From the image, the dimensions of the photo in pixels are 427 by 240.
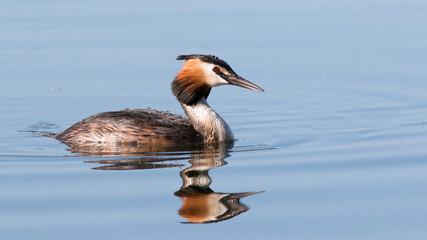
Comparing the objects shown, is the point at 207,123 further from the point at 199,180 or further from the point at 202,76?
the point at 199,180

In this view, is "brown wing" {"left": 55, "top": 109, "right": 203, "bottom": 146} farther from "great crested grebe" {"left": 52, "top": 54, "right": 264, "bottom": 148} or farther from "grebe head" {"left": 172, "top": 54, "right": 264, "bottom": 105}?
"grebe head" {"left": 172, "top": 54, "right": 264, "bottom": 105}

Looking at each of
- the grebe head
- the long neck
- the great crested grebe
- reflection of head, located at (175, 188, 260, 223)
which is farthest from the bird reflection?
the grebe head

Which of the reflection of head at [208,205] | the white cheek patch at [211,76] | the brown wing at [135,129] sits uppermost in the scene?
the white cheek patch at [211,76]

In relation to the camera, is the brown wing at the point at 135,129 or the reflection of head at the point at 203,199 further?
the brown wing at the point at 135,129

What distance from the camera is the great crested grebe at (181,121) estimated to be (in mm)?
→ 12805

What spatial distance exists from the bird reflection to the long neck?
16 cm

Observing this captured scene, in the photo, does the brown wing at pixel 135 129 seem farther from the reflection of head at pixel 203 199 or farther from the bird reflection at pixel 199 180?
the reflection of head at pixel 203 199

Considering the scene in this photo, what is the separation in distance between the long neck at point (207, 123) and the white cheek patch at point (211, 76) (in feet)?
1.44

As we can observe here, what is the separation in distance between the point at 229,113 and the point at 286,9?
8.14 metres

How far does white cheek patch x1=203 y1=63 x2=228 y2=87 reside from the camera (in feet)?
42.3

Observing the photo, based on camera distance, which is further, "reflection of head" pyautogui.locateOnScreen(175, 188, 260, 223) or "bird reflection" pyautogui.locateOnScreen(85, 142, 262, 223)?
"bird reflection" pyautogui.locateOnScreen(85, 142, 262, 223)

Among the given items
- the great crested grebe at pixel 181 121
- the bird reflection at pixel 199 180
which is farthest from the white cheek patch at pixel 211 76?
the bird reflection at pixel 199 180

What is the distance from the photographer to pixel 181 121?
43.1 feet

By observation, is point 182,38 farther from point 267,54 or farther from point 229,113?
point 229,113
